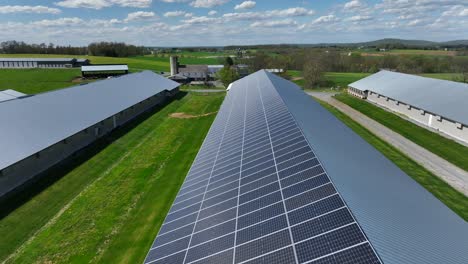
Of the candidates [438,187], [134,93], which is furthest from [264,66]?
[438,187]

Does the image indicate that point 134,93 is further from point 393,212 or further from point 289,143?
point 393,212

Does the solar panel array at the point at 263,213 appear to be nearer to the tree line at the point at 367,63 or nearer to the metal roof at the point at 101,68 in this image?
the tree line at the point at 367,63

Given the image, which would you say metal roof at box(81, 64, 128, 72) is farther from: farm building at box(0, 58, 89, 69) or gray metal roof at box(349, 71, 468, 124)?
gray metal roof at box(349, 71, 468, 124)

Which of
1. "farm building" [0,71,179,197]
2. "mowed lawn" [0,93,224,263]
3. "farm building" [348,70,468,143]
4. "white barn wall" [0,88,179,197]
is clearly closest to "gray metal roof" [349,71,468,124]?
"farm building" [348,70,468,143]

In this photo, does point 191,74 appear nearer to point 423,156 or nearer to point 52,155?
point 52,155

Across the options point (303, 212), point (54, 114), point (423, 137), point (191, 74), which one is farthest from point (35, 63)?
point (303, 212)

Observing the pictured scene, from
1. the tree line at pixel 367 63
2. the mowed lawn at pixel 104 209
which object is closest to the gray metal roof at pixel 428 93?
the mowed lawn at pixel 104 209
